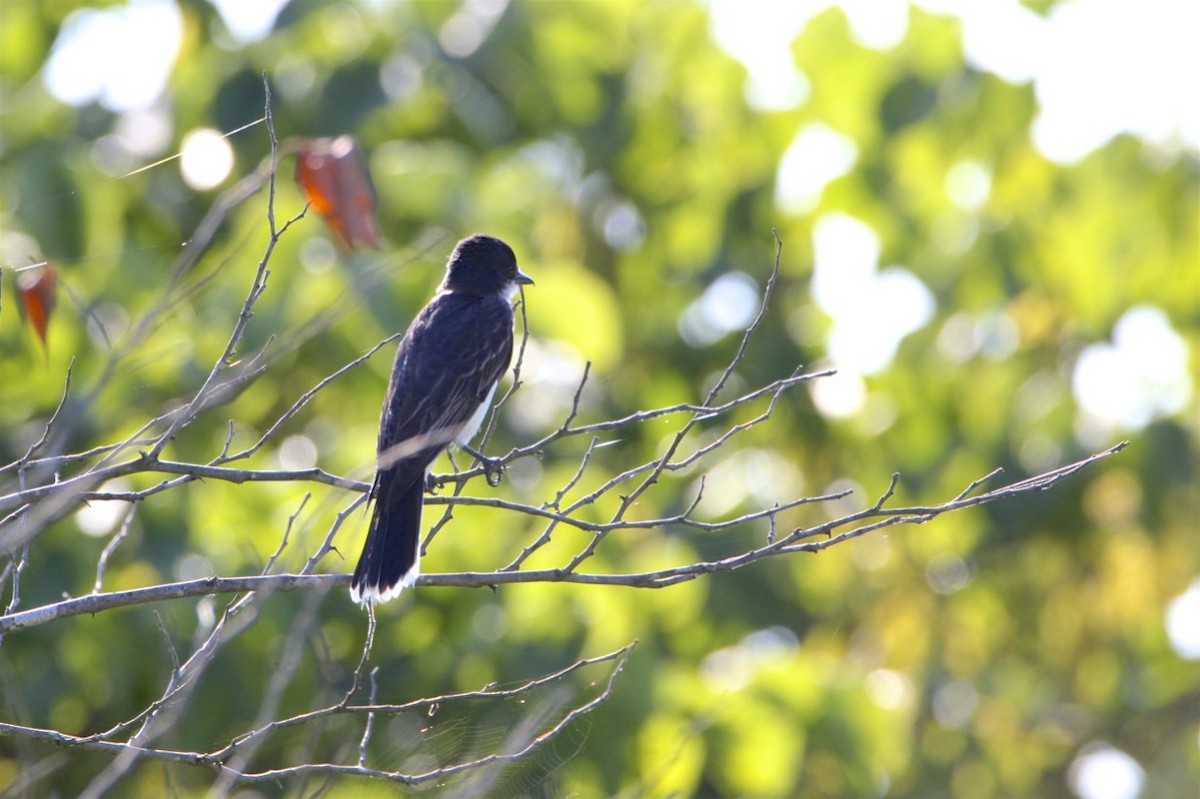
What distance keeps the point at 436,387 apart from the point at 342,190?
4.43 ft

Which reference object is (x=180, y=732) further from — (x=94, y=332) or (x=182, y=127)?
(x=182, y=127)

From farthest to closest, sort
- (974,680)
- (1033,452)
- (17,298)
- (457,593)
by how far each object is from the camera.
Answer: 1. (974,680)
2. (1033,452)
3. (457,593)
4. (17,298)

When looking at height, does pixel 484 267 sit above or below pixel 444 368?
above

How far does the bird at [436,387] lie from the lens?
4.87m

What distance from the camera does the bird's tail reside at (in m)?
4.72

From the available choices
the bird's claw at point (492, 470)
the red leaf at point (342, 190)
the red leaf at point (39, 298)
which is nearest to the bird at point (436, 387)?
the bird's claw at point (492, 470)

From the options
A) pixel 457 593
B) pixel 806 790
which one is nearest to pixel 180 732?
pixel 457 593

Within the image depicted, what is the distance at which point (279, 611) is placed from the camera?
20.3 ft

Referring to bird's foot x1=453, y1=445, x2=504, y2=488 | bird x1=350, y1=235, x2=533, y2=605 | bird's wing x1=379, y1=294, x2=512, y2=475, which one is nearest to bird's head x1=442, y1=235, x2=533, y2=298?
bird x1=350, y1=235, x2=533, y2=605

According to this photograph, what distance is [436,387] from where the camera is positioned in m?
5.79

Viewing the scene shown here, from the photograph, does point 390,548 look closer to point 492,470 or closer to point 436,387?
point 492,470

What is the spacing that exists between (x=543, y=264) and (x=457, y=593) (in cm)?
272

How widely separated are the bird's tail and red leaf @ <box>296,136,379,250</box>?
33.7 inches

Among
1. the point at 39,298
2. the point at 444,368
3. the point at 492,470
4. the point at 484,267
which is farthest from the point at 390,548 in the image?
the point at 484,267
